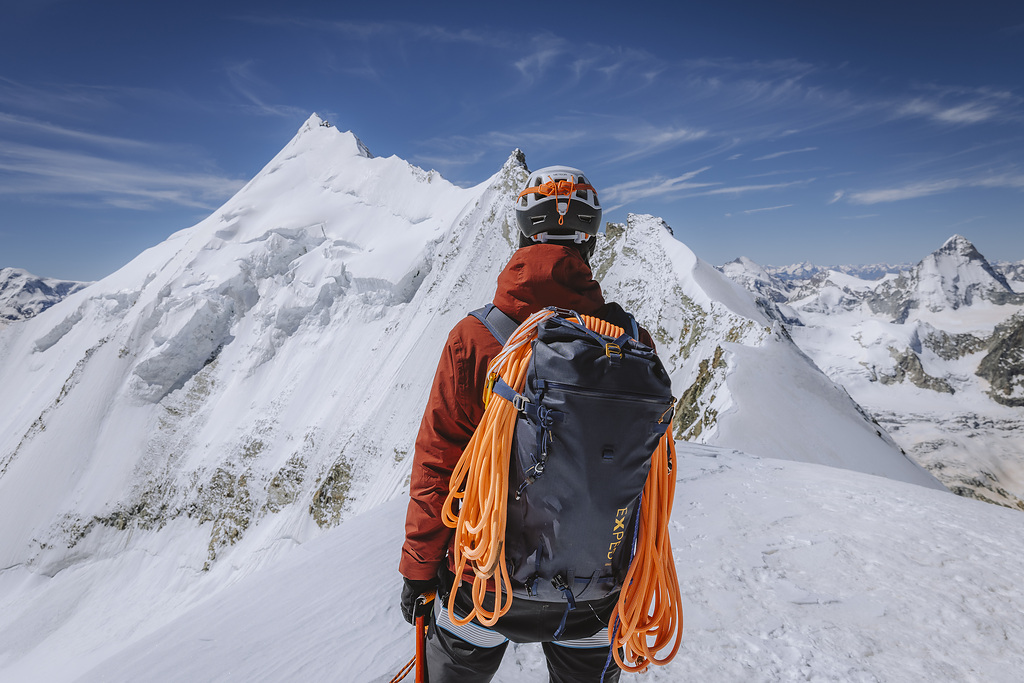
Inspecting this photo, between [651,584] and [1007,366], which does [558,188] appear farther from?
[1007,366]

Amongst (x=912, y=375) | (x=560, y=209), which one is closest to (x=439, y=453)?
(x=560, y=209)

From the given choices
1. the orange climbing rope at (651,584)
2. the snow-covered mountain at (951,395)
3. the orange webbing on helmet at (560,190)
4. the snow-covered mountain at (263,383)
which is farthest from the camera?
the snow-covered mountain at (951,395)

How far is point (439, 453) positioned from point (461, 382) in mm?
390

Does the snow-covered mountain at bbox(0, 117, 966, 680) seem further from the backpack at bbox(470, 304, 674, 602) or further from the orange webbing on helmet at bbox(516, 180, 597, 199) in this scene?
the backpack at bbox(470, 304, 674, 602)

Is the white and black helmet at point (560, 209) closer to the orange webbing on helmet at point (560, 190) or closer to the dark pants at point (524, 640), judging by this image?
the orange webbing on helmet at point (560, 190)

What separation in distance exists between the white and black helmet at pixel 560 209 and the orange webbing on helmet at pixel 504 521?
2.77 feet

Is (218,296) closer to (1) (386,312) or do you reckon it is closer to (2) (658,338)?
(1) (386,312)

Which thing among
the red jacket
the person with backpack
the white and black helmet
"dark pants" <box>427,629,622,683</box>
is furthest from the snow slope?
the white and black helmet

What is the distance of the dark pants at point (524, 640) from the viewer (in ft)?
7.17

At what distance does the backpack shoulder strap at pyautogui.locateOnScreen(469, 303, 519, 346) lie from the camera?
2225 millimetres

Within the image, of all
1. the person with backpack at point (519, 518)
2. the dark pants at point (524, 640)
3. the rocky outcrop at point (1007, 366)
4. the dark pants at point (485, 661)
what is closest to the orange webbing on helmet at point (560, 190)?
the person with backpack at point (519, 518)

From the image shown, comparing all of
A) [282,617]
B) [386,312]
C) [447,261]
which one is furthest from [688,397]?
[386,312]

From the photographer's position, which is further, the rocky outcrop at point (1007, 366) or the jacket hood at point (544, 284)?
the rocky outcrop at point (1007, 366)

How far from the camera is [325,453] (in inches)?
1898
